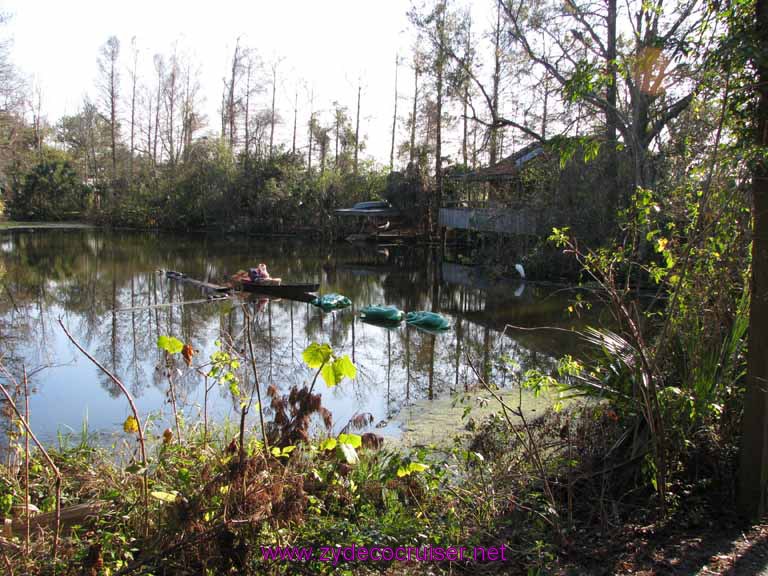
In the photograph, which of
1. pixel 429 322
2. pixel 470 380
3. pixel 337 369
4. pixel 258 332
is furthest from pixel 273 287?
pixel 337 369

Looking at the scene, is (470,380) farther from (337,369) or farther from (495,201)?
(495,201)

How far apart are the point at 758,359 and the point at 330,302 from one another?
551 inches

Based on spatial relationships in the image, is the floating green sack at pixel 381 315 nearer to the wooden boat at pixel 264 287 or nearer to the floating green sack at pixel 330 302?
the floating green sack at pixel 330 302

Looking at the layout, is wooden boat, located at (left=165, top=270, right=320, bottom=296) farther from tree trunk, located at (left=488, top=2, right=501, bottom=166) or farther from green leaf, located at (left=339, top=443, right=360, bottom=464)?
green leaf, located at (left=339, top=443, right=360, bottom=464)

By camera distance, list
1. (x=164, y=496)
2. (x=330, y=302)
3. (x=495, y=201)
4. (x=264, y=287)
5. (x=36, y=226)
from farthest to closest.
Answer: (x=36, y=226), (x=495, y=201), (x=264, y=287), (x=330, y=302), (x=164, y=496)

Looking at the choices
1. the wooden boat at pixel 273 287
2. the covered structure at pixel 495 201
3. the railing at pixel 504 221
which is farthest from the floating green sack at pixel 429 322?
the railing at pixel 504 221

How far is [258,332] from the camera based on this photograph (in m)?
13.9

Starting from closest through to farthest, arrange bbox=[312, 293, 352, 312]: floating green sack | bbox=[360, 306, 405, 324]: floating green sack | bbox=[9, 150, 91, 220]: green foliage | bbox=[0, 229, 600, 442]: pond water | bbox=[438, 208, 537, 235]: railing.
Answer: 1. bbox=[0, 229, 600, 442]: pond water
2. bbox=[360, 306, 405, 324]: floating green sack
3. bbox=[312, 293, 352, 312]: floating green sack
4. bbox=[438, 208, 537, 235]: railing
5. bbox=[9, 150, 91, 220]: green foliage

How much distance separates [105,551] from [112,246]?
34.5 metres

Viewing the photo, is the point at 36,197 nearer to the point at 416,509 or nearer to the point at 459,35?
the point at 459,35

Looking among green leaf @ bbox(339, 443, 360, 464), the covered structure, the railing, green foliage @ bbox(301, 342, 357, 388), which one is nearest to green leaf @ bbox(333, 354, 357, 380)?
green foliage @ bbox(301, 342, 357, 388)

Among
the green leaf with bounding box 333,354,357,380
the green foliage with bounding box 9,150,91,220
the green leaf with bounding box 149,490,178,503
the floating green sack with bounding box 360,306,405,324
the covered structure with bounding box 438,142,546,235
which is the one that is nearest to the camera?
the green leaf with bounding box 333,354,357,380

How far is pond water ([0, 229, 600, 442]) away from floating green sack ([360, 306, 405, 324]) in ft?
0.98

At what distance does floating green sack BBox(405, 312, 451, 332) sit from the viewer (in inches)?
571
